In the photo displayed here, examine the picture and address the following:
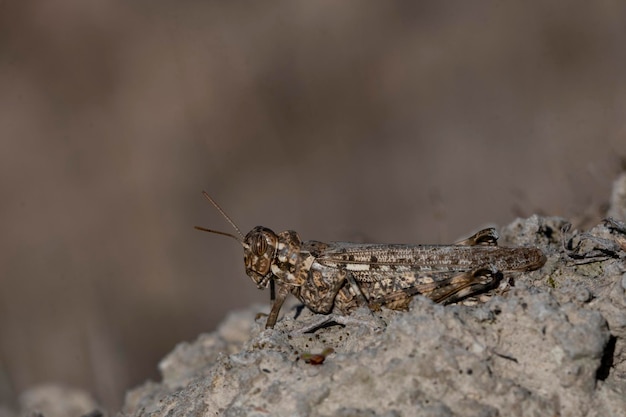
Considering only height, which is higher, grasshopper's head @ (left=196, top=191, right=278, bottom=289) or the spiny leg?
grasshopper's head @ (left=196, top=191, right=278, bottom=289)

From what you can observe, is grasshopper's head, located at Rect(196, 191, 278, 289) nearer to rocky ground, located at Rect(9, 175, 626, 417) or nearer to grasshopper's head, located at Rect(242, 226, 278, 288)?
grasshopper's head, located at Rect(242, 226, 278, 288)

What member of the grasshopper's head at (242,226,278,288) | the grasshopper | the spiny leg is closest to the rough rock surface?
the grasshopper

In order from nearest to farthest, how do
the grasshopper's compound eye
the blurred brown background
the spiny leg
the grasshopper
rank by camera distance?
the grasshopper, the spiny leg, the grasshopper's compound eye, the blurred brown background

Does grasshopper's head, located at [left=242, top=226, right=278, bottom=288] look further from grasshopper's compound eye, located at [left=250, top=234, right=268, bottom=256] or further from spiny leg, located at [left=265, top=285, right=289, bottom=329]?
spiny leg, located at [left=265, top=285, right=289, bottom=329]

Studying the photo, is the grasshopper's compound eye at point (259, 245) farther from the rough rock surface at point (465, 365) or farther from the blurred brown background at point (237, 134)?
the blurred brown background at point (237, 134)

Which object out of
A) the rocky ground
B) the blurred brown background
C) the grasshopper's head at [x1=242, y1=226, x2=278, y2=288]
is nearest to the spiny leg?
the grasshopper's head at [x1=242, y1=226, x2=278, y2=288]

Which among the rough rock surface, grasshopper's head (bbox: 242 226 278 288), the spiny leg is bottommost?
the rough rock surface

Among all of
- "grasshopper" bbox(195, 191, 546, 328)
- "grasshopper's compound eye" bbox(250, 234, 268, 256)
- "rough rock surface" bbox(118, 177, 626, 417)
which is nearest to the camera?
"rough rock surface" bbox(118, 177, 626, 417)

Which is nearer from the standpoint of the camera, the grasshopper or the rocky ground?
the rocky ground
